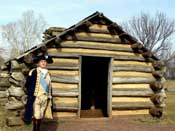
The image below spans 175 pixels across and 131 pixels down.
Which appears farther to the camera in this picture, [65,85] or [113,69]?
[113,69]

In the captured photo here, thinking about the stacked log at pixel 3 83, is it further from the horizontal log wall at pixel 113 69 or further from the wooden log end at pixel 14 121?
the wooden log end at pixel 14 121

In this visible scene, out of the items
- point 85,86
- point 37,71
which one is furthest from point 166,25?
point 37,71

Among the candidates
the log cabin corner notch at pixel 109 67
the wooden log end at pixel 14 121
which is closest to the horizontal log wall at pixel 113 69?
the log cabin corner notch at pixel 109 67

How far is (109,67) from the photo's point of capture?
594 inches

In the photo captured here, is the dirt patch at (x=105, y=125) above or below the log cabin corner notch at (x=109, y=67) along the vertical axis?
below

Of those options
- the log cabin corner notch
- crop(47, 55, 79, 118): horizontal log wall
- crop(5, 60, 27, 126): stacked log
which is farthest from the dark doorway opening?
crop(5, 60, 27, 126): stacked log

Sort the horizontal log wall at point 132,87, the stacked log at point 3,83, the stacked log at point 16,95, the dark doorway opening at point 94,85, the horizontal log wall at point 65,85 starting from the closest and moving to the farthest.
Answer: the stacked log at point 16,95, the horizontal log wall at point 65,85, the horizontal log wall at point 132,87, the stacked log at point 3,83, the dark doorway opening at point 94,85

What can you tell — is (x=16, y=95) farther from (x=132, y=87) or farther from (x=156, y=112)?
(x=156, y=112)

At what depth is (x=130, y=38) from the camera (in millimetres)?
15375

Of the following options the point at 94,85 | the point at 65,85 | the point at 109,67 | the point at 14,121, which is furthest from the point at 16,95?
the point at 94,85

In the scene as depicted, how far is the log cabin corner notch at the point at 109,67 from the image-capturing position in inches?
555

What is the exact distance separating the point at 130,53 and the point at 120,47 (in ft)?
1.72

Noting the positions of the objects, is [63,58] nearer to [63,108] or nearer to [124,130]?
[63,108]

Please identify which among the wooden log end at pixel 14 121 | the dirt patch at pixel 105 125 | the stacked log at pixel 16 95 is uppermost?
the stacked log at pixel 16 95
